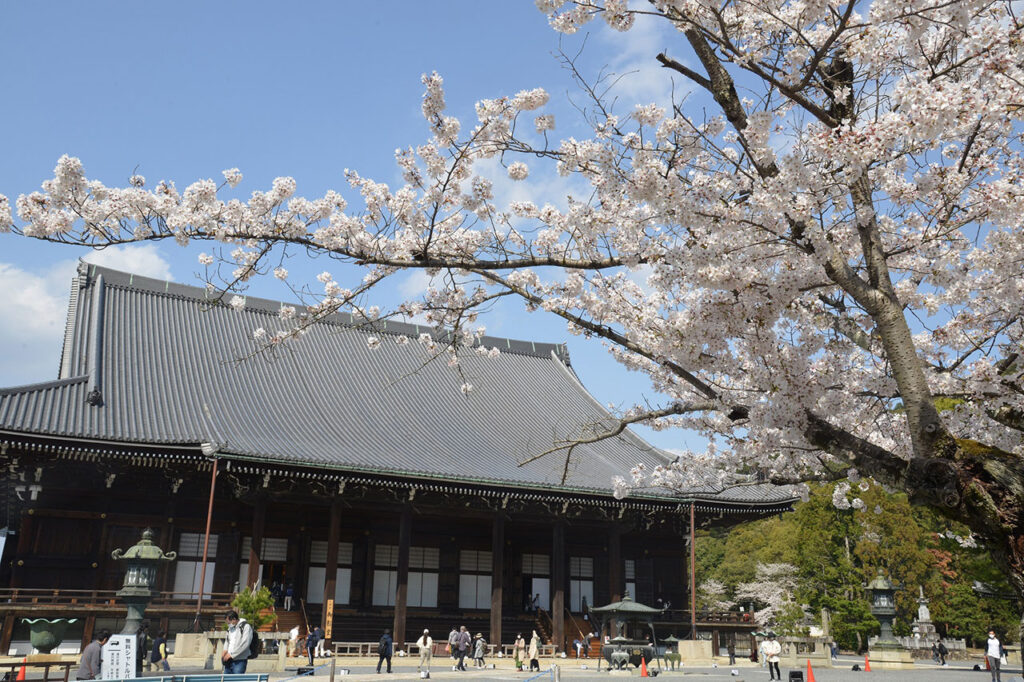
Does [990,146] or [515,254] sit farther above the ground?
[990,146]

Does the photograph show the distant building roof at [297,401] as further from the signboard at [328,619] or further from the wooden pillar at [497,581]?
the signboard at [328,619]

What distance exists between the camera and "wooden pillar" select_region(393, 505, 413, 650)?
2002cm

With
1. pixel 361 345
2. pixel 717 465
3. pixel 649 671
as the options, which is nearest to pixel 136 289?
pixel 361 345

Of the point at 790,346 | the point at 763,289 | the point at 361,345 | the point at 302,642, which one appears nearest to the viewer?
the point at 763,289

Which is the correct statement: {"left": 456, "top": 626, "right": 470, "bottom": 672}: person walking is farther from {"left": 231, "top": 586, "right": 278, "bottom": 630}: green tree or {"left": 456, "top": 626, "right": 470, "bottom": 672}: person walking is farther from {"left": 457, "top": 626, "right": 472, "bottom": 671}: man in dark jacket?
{"left": 231, "top": 586, "right": 278, "bottom": 630}: green tree

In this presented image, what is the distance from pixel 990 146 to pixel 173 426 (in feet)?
63.1

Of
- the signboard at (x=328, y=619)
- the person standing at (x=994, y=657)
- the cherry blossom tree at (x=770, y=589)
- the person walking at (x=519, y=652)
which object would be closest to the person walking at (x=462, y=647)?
the person walking at (x=519, y=652)

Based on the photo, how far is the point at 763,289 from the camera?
20.9ft

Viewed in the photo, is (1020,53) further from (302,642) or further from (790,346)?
(302,642)

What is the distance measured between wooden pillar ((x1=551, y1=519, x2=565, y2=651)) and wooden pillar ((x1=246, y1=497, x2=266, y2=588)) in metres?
8.03

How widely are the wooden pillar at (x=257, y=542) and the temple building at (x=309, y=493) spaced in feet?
0.23

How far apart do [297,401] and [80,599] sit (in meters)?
8.42

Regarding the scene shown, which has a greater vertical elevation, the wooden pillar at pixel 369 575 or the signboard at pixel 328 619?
the wooden pillar at pixel 369 575

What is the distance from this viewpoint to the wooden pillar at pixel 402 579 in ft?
65.7
